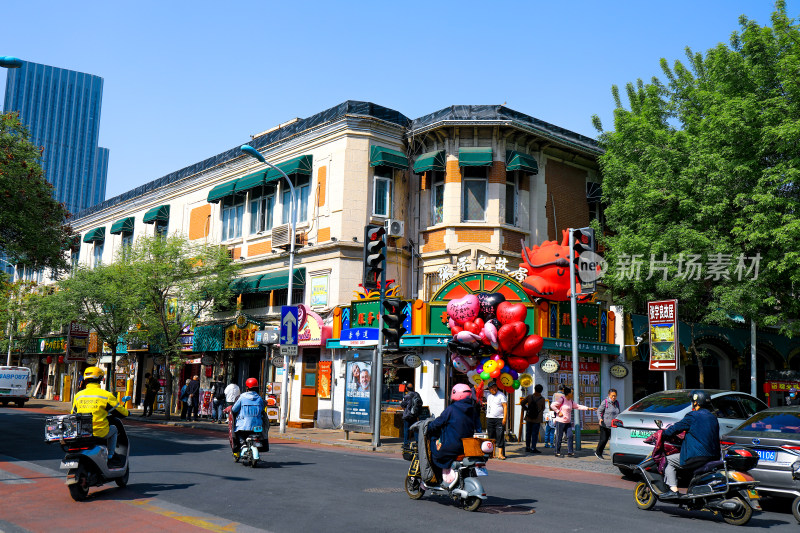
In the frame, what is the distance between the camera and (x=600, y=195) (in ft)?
93.9

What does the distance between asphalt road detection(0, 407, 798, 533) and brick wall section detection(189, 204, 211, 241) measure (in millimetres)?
19339

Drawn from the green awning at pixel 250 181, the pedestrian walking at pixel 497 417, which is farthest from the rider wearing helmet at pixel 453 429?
the green awning at pixel 250 181

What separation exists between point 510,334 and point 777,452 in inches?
350

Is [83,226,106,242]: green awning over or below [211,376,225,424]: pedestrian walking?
over

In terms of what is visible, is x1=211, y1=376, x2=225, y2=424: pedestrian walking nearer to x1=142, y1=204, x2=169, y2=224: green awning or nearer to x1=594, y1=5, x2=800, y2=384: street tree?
x1=142, y1=204, x2=169, y2=224: green awning

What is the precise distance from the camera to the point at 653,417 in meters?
12.5

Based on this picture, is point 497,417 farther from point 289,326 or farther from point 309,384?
point 309,384

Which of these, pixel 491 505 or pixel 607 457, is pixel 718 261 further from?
pixel 491 505

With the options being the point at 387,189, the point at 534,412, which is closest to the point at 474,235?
the point at 387,189

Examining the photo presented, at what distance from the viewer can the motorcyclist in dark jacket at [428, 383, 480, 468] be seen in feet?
29.8

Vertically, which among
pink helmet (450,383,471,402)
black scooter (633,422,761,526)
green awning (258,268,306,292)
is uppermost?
green awning (258,268,306,292)

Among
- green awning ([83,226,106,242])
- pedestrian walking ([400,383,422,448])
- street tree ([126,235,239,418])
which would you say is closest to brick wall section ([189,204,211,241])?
street tree ([126,235,239,418])

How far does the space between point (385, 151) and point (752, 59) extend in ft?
41.5

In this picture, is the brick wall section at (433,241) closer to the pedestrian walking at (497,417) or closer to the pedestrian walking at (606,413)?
the pedestrian walking at (497,417)
